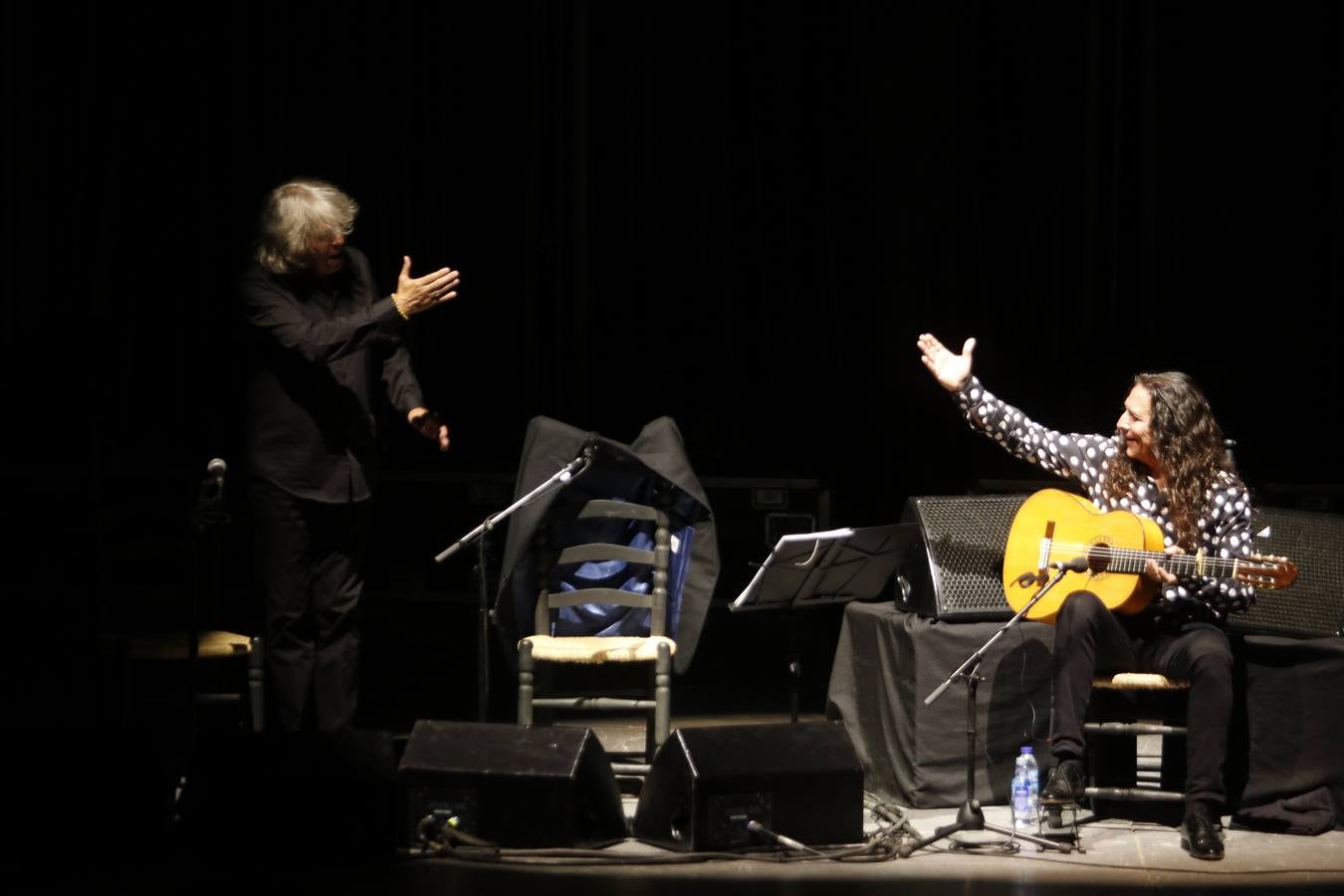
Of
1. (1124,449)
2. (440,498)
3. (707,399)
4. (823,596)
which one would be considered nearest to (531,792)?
(823,596)

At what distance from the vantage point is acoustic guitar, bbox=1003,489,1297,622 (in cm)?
446

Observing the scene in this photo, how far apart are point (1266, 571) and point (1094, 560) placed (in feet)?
1.49

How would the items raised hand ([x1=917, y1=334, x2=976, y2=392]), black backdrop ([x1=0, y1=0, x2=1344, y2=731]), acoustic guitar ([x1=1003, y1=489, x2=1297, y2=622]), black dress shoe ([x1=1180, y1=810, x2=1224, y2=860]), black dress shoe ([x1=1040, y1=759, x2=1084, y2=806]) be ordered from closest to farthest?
1. black dress shoe ([x1=1180, y1=810, x2=1224, y2=860])
2. black dress shoe ([x1=1040, y1=759, x2=1084, y2=806])
3. acoustic guitar ([x1=1003, y1=489, x2=1297, y2=622])
4. raised hand ([x1=917, y1=334, x2=976, y2=392])
5. black backdrop ([x1=0, y1=0, x2=1344, y2=731])

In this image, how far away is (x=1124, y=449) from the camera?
4.77 meters

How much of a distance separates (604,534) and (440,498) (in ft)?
6.51

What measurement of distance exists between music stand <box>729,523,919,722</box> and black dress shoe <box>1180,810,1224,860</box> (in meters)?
1.08

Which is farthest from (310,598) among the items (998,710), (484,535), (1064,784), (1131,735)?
(1131,735)

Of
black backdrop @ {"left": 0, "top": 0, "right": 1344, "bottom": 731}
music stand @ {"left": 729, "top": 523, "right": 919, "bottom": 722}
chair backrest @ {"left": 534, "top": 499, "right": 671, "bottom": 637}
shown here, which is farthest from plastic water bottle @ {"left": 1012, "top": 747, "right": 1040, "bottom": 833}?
black backdrop @ {"left": 0, "top": 0, "right": 1344, "bottom": 731}

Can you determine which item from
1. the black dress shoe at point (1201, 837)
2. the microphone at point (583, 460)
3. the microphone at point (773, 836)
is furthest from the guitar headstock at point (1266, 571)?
the microphone at point (583, 460)

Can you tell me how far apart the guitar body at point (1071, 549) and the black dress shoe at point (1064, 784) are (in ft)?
1.52

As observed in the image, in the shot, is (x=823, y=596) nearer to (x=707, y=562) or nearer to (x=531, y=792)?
(x=707, y=562)

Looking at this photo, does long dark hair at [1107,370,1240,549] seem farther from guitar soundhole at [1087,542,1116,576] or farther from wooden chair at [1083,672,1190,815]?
wooden chair at [1083,672,1190,815]

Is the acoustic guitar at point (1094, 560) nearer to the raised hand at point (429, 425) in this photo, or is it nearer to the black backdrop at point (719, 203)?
the raised hand at point (429, 425)

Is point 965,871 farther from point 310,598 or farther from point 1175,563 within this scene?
point 310,598
